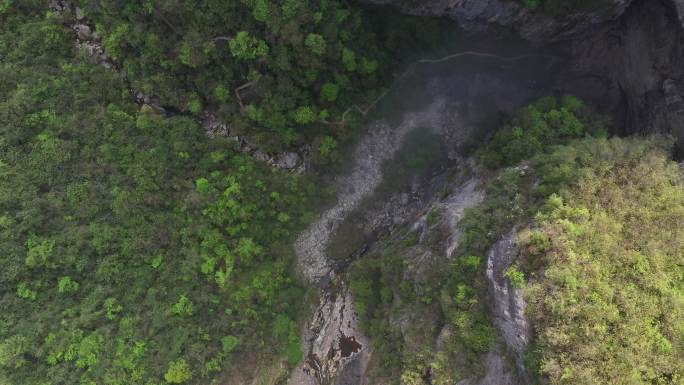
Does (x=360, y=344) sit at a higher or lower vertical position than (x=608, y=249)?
lower

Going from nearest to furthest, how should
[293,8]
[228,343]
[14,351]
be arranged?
[14,351]
[293,8]
[228,343]

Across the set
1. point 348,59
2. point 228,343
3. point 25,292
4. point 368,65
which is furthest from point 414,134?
point 25,292

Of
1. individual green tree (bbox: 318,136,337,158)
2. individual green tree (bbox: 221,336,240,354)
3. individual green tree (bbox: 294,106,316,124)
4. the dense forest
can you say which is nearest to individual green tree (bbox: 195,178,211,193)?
the dense forest

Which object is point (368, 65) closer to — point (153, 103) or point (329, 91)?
point (329, 91)

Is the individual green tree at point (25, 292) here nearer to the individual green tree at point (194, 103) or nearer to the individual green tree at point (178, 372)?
the individual green tree at point (178, 372)

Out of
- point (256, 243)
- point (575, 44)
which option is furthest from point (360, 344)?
point (575, 44)

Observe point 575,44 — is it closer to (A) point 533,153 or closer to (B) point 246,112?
(A) point 533,153
